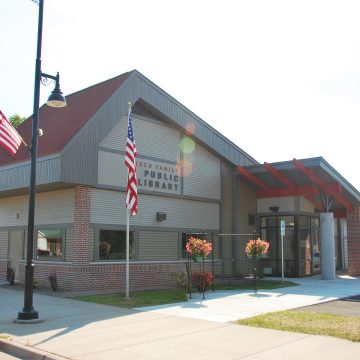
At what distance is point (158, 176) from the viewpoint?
2116cm

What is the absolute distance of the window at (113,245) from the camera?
61.4 ft

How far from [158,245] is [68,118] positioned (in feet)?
20.9

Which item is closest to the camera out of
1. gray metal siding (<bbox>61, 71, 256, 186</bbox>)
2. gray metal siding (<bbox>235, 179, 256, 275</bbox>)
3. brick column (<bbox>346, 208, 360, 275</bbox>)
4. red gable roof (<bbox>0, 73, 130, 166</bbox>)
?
gray metal siding (<bbox>61, 71, 256, 186</bbox>)

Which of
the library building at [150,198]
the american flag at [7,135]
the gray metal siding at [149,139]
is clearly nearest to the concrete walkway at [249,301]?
the library building at [150,198]

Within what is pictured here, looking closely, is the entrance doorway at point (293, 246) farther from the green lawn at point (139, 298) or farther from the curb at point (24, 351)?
the curb at point (24, 351)

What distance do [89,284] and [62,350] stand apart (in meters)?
9.27

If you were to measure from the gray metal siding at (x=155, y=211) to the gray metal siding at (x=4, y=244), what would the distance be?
6.36 meters

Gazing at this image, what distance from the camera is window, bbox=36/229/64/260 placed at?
1886 cm

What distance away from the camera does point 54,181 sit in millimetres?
17047

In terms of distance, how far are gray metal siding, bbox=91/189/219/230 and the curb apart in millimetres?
9290

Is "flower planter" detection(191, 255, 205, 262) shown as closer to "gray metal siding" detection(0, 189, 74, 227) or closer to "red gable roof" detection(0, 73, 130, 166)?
"gray metal siding" detection(0, 189, 74, 227)

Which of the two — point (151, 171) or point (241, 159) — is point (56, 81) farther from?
point (241, 159)

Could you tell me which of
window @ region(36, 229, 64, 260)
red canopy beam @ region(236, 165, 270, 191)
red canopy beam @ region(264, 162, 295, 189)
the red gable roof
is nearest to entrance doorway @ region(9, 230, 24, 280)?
window @ region(36, 229, 64, 260)

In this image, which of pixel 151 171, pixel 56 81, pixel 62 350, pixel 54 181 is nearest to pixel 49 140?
pixel 54 181
